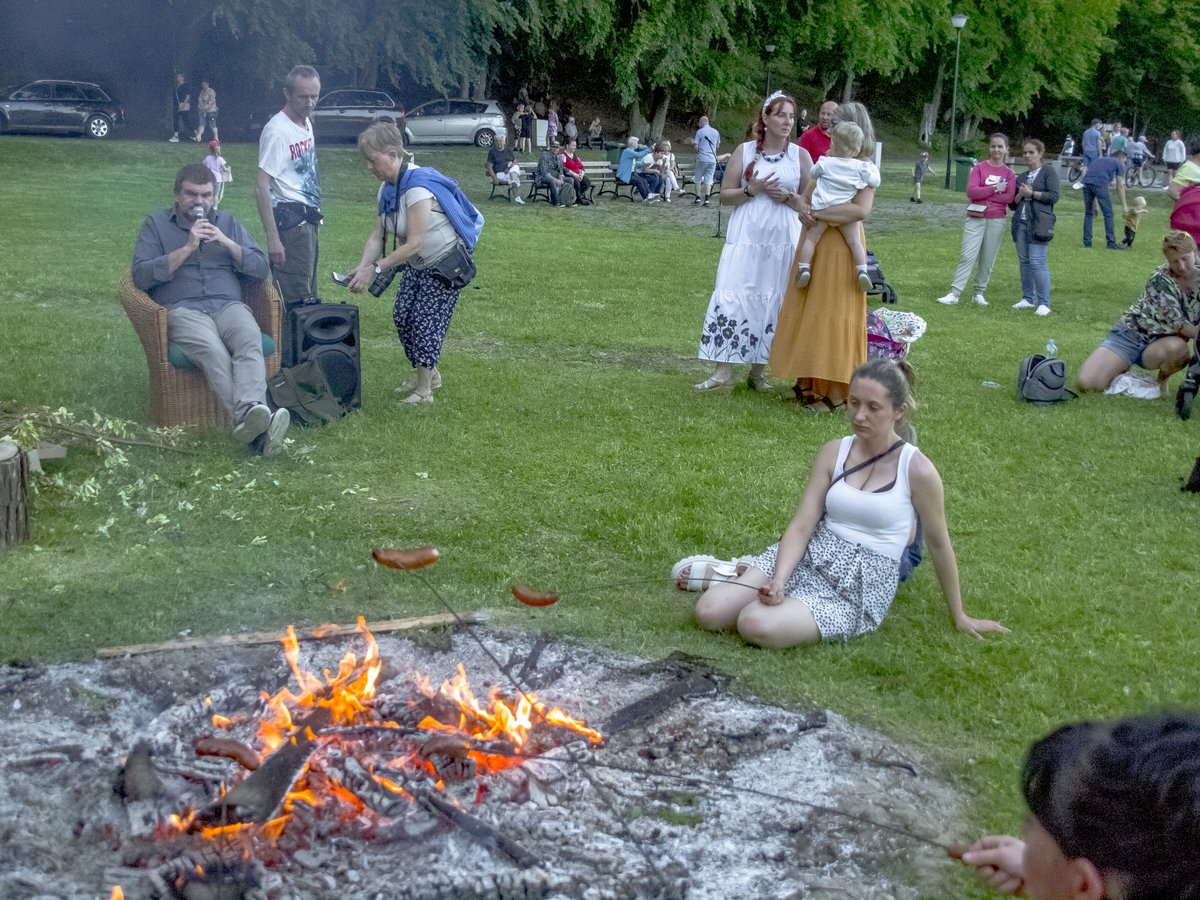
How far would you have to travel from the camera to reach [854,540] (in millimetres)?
5180

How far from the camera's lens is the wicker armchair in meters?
7.67

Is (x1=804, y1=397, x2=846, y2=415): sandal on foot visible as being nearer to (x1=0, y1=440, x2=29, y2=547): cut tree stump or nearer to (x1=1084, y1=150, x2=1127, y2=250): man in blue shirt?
(x1=0, y1=440, x2=29, y2=547): cut tree stump

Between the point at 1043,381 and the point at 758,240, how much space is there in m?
2.37

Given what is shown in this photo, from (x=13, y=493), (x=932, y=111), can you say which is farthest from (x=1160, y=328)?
(x=932, y=111)

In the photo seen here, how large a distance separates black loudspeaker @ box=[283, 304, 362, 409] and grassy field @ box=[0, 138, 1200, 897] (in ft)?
1.03

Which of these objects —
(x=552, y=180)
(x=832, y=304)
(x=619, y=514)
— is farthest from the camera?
(x=552, y=180)

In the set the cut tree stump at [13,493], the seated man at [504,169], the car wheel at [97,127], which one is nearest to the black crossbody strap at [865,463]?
the cut tree stump at [13,493]

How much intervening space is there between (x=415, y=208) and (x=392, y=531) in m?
2.74

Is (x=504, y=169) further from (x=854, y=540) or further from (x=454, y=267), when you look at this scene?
(x=854, y=540)

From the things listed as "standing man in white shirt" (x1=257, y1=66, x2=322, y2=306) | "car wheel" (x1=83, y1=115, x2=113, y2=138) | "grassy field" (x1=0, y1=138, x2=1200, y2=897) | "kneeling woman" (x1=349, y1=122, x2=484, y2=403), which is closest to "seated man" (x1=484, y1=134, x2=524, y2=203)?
"car wheel" (x1=83, y1=115, x2=113, y2=138)

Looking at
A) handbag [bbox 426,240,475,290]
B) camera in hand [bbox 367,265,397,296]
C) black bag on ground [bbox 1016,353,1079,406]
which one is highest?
handbag [bbox 426,240,475,290]

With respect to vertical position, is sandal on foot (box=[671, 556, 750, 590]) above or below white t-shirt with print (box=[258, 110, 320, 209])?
below

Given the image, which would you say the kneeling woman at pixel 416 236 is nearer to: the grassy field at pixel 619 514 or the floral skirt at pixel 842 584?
the grassy field at pixel 619 514

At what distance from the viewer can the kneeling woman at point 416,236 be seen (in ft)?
27.2
